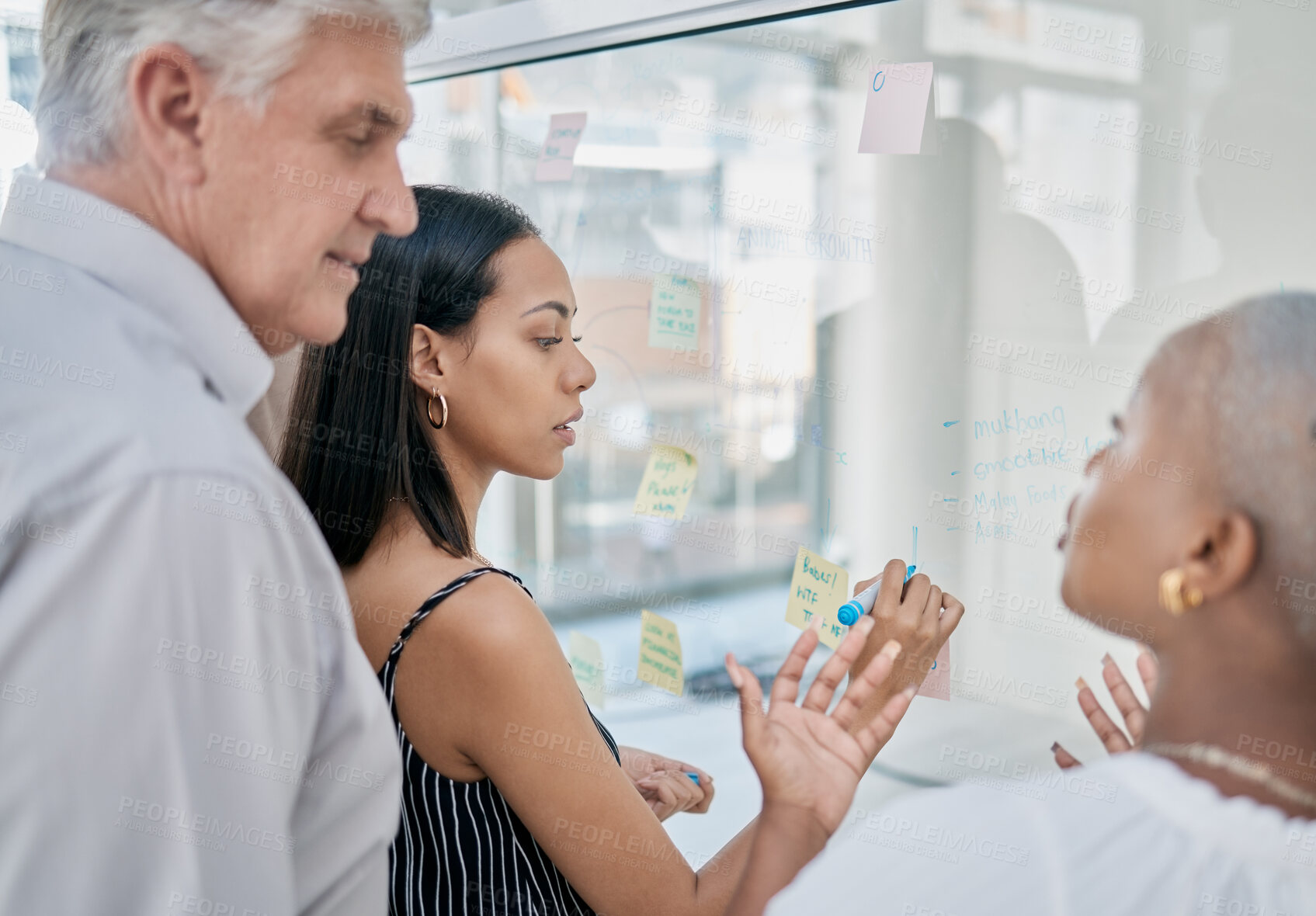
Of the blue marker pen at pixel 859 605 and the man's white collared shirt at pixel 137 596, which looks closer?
the man's white collared shirt at pixel 137 596

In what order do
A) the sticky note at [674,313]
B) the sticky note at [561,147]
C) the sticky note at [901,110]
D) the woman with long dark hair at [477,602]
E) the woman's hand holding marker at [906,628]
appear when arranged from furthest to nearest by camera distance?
the sticky note at [561,147] < the sticky note at [674,313] < the sticky note at [901,110] < the woman's hand holding marker at [906,628] < the woman with long dark hair at [477,602]

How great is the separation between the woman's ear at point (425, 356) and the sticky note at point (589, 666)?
29.4 inches

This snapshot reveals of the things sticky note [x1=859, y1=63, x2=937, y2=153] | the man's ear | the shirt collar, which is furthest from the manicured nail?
sticky note [x1=859, y1=63, x2=937, y2=153]

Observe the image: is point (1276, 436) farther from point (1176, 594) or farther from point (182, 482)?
point (182, 482)

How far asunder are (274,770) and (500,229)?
0.79 m

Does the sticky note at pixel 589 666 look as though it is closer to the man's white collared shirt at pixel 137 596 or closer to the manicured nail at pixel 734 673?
the manicured nail at pixel 734 673

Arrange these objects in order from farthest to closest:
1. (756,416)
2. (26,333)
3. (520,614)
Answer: (756,416) < (520,614) < (26,333)

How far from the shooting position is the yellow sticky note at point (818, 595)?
4.38 ft

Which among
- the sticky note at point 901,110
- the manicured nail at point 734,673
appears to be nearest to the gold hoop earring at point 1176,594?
the manicured nail at point 734,673

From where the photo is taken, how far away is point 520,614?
1009 mm

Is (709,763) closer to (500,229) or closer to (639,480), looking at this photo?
(639,480)

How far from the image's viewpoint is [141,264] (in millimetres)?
642

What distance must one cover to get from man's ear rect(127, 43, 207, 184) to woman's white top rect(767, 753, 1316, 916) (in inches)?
24.7

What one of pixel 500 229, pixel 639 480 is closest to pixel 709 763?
pixel 639 480
